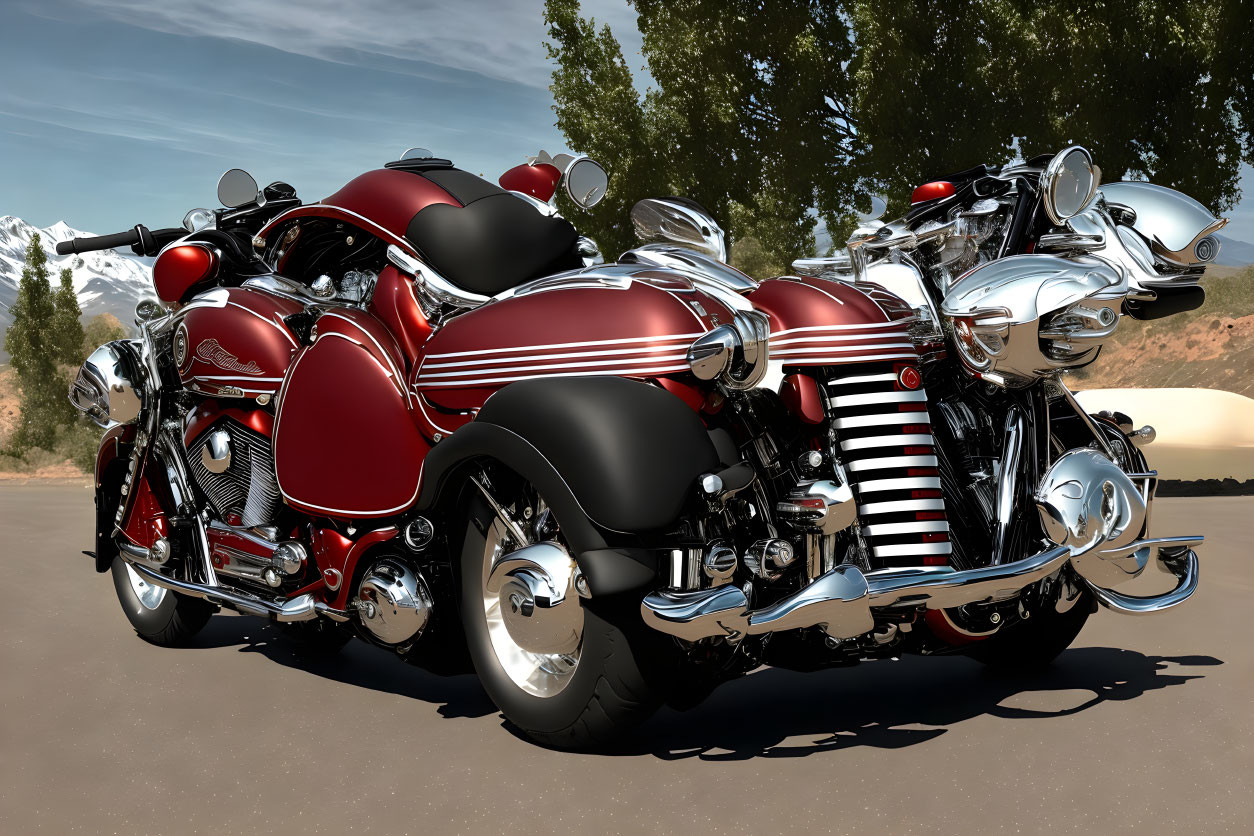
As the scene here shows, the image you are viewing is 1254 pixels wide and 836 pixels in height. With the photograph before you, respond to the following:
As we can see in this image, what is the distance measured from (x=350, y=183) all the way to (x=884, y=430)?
2.64 metres

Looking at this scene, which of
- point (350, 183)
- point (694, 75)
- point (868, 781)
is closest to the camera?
point (868, 781)

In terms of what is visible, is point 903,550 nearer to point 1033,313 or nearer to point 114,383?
point 1033,313

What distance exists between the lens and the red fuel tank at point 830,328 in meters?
4.06

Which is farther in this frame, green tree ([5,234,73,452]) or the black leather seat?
green tree ([5,234,73,452])

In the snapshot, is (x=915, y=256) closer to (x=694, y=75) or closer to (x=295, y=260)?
(x=295, y=260)

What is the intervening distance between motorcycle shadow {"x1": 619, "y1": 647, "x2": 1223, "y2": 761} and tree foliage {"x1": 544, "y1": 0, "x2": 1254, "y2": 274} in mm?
9025

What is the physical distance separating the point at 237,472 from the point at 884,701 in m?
3.01

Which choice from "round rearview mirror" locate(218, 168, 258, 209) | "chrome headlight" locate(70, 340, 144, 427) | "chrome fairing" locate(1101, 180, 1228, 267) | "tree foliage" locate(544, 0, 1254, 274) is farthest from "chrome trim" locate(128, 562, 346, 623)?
"tree foliage" locate(544, 0, 1254, 274)

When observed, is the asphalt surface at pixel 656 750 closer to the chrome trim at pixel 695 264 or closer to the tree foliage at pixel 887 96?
the chrome trim at pixel 695 264

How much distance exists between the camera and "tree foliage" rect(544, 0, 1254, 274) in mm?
14352

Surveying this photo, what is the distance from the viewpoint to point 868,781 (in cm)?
378

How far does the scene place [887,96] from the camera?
1482 cm

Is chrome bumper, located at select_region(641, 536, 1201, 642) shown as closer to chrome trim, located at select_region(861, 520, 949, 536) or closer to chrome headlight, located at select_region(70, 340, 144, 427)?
chrome trim, located at select_region(861, 520, 949, 536)

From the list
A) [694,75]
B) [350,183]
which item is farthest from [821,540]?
[694,75]
